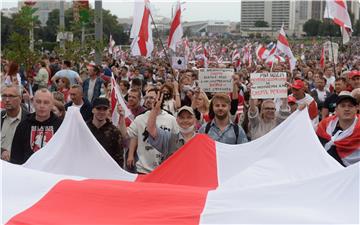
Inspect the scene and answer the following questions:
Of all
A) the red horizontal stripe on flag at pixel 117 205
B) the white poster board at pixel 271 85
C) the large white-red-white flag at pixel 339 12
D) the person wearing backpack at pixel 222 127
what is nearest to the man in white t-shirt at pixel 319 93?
the large white-red-white flag at pixel 339 12

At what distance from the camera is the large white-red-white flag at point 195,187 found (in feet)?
12.3

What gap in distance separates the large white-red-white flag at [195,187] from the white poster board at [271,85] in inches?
99.5

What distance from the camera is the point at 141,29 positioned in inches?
496

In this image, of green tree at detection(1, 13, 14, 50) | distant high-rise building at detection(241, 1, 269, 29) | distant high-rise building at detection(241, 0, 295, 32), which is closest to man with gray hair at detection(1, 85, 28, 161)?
green tree at detection(1, 13, 14, 50)

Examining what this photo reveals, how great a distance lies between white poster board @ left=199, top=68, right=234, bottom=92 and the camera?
388 inches

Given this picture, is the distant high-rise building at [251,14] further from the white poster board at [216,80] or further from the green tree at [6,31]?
the white poster board at [216,80]

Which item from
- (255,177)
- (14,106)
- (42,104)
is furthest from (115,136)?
(255,177)

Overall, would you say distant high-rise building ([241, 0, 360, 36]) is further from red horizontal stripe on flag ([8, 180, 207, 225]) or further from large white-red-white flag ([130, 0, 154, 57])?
red horizontal stripe on flag ([8, 180, 207, 225])

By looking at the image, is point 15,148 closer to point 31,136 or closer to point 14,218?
point 31,136

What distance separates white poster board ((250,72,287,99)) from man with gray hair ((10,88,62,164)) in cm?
309

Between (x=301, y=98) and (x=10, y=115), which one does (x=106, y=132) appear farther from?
(x=301, y=98)

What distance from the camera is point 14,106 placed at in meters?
7.21

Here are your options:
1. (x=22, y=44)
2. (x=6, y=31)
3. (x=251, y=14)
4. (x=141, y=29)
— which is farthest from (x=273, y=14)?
(x=141, y=29)

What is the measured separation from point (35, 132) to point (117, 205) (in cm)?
262
